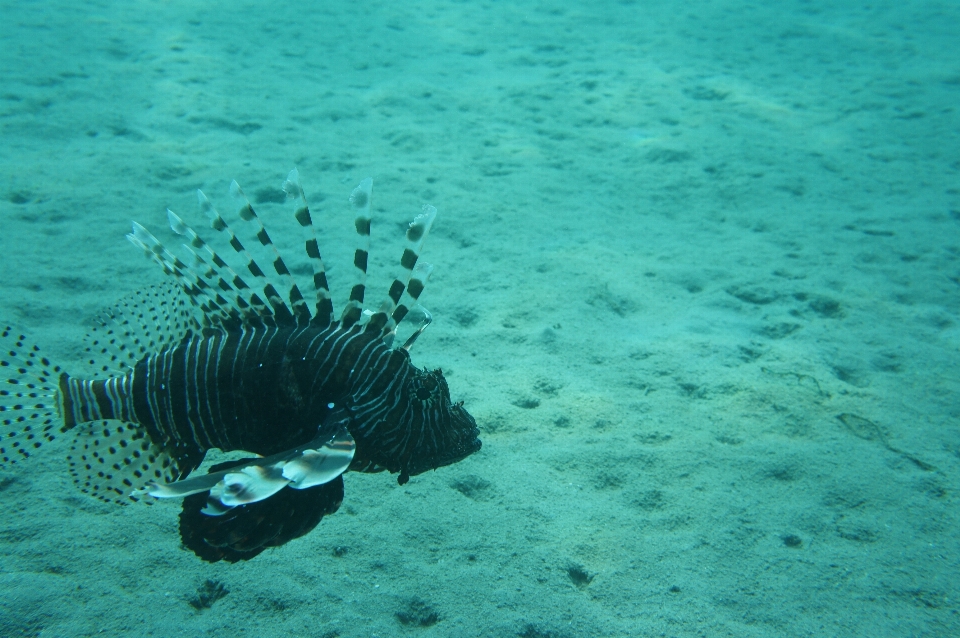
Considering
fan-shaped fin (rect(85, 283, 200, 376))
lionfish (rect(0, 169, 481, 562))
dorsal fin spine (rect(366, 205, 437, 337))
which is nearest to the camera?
lionfish (rect(0, 169, 481, 562))

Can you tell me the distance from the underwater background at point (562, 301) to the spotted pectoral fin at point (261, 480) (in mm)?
912

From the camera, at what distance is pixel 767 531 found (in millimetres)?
2785

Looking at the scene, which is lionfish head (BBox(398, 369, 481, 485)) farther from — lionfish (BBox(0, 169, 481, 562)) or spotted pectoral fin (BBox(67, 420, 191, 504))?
spotted pectoral fin (BBox(67, 420, 191, 504))

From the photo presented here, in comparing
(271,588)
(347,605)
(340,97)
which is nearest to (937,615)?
(347,605)

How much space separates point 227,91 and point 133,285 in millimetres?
4684

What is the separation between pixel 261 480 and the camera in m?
1.70

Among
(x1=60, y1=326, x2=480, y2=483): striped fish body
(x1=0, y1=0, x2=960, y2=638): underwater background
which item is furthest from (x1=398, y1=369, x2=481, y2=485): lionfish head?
(x1=0, y1=0, x2=960, y2=638): underwater background

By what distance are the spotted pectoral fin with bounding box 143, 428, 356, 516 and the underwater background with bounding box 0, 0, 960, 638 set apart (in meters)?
0.91

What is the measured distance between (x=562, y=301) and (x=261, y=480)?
3229mm

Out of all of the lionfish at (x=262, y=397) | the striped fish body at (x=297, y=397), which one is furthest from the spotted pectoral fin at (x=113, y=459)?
the striped fish body at (x=297, y=397)

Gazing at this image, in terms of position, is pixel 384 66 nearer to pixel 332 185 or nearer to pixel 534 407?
pixel 332 185

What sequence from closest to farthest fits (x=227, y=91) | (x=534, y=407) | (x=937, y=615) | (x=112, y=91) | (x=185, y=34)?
1. (x=937, y=615)
2. (x=534, y=407)
3. (x=112, y=91)
4. (x=227, y=91)
5. (x=185, y=34)

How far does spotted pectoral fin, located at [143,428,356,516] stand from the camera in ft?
5.41

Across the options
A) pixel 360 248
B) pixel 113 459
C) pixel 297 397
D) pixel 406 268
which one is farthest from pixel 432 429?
pixel 113 459
